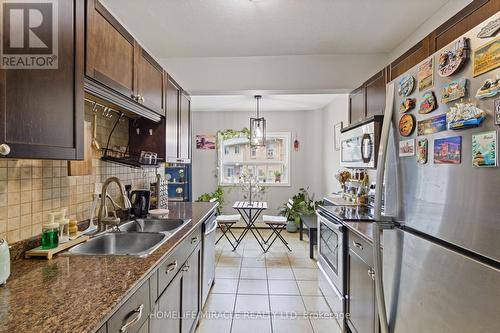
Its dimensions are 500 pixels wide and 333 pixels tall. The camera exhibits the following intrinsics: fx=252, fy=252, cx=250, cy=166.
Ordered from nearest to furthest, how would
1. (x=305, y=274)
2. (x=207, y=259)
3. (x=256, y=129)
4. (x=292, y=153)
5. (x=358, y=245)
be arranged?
(x=358, y=245), (x=207, y=259), (x=305, y=274), (x=256, y=129), (x=292, y=153)

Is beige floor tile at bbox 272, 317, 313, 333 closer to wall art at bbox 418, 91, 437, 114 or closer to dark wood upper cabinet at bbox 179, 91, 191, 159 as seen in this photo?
dark wood upper cabinet at bbox 179, 91, 191, 159

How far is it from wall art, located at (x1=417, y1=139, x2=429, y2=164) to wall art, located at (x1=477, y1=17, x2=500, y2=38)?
1.11 ft

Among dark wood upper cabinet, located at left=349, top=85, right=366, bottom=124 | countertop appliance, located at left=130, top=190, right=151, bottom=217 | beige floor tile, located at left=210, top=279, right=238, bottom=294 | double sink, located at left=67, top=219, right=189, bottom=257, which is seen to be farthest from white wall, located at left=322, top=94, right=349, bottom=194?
double sink, located at left=67, top=219, right=189, bottom=257

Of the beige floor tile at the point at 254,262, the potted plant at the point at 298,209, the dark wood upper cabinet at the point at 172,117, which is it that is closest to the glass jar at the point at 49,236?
the dark wood upper cabinet at the point at 172,117

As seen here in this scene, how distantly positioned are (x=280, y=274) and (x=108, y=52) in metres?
2.93

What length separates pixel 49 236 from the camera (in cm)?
126

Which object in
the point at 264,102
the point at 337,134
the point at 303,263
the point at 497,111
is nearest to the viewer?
the point at 497,111

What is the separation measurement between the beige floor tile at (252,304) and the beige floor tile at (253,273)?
1.43 feet

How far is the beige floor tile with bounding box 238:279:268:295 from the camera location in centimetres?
276

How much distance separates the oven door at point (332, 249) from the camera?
2111 mm

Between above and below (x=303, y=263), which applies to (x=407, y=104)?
above

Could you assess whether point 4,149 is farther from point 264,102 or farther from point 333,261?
point 264,102

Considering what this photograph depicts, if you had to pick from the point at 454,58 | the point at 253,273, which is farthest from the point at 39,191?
the point at 253,273

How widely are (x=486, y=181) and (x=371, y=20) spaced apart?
Result: 201cm
